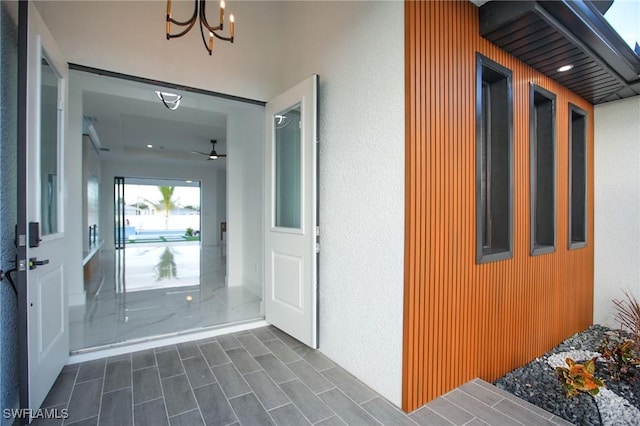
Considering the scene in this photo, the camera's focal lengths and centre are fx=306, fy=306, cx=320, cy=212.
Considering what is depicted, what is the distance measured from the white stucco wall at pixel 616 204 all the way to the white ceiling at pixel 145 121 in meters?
4.71

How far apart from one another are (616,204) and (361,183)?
3.69 meters

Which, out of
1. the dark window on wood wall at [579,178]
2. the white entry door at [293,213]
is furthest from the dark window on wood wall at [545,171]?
the white entry door at [293,213]

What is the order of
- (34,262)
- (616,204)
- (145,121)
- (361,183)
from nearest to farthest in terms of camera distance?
(34,262), (361,183), (616,204), (145,121)

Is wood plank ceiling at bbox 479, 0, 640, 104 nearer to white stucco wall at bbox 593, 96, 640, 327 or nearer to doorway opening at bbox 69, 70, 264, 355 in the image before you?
white stucco wall at bbox 593, 96, 640, 327

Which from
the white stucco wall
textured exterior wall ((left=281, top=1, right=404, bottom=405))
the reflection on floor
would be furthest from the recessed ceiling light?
the reflection on floor

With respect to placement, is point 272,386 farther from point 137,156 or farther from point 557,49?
point 137,156

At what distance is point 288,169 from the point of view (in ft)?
10.5

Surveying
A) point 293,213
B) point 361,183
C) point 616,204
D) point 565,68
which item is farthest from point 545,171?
point 293,213

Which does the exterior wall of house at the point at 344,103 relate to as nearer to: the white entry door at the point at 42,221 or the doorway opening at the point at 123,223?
the doorway opening at the point at 123,223

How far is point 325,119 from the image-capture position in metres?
2.72

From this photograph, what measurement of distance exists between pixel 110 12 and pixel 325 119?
6.55 ft

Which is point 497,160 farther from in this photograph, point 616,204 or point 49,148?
point 49,148

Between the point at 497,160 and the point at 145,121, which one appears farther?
the point at 145,121

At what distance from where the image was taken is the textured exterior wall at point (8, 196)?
1.72 metres
